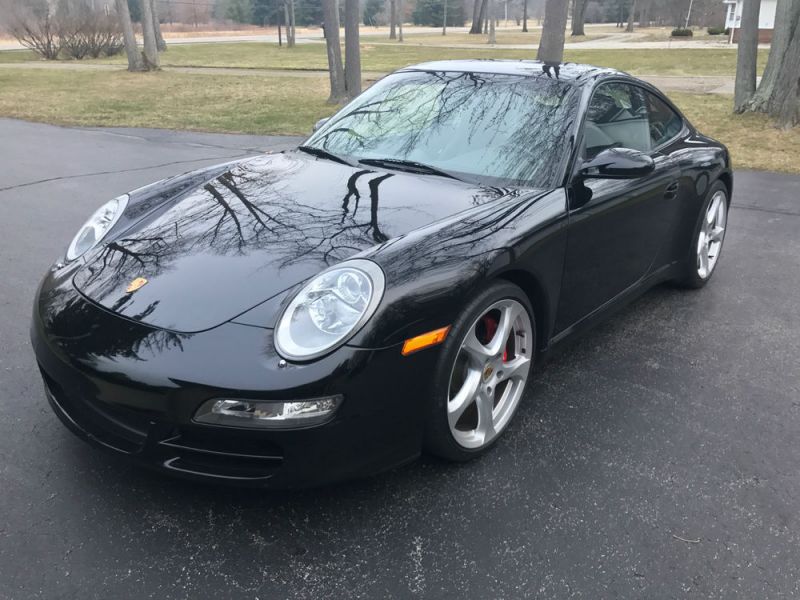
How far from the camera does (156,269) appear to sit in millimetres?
2555

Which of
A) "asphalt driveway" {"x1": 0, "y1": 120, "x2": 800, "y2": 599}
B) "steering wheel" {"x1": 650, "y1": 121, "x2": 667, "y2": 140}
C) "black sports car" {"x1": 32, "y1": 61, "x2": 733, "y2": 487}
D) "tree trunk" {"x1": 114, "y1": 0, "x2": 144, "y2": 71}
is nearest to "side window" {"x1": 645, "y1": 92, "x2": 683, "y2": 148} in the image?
"steering wheel" {"x1": 650, "y1": 121, "x2": 667, "y2": 140}

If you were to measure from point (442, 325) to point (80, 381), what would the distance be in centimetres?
122

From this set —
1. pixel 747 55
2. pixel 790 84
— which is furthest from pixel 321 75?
pixel 790 84

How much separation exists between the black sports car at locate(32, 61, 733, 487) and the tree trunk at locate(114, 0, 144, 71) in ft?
67.8

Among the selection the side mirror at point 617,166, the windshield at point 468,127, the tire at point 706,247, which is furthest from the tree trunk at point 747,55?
the side mirror at point 617,166

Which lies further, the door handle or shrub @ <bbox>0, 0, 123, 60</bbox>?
shrub @ <bbox>0, 0, 123, 60</bbox>

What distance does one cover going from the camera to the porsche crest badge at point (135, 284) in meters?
2.46

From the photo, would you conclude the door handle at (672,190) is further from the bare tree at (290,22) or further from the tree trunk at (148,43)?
the bare tree at (290,22)

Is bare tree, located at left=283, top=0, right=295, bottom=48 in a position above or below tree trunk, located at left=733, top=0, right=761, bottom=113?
above

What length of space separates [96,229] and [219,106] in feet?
39.5

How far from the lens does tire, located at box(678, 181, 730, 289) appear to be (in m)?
4.38

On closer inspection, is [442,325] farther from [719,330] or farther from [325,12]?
[325,12]

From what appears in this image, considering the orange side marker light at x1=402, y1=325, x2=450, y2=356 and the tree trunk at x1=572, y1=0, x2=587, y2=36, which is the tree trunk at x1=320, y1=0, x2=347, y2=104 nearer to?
the orange side marker light at x1=402, y1=325, x2=450, y2=356

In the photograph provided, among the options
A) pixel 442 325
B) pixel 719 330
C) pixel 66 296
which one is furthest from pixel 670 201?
pixel 66 296
